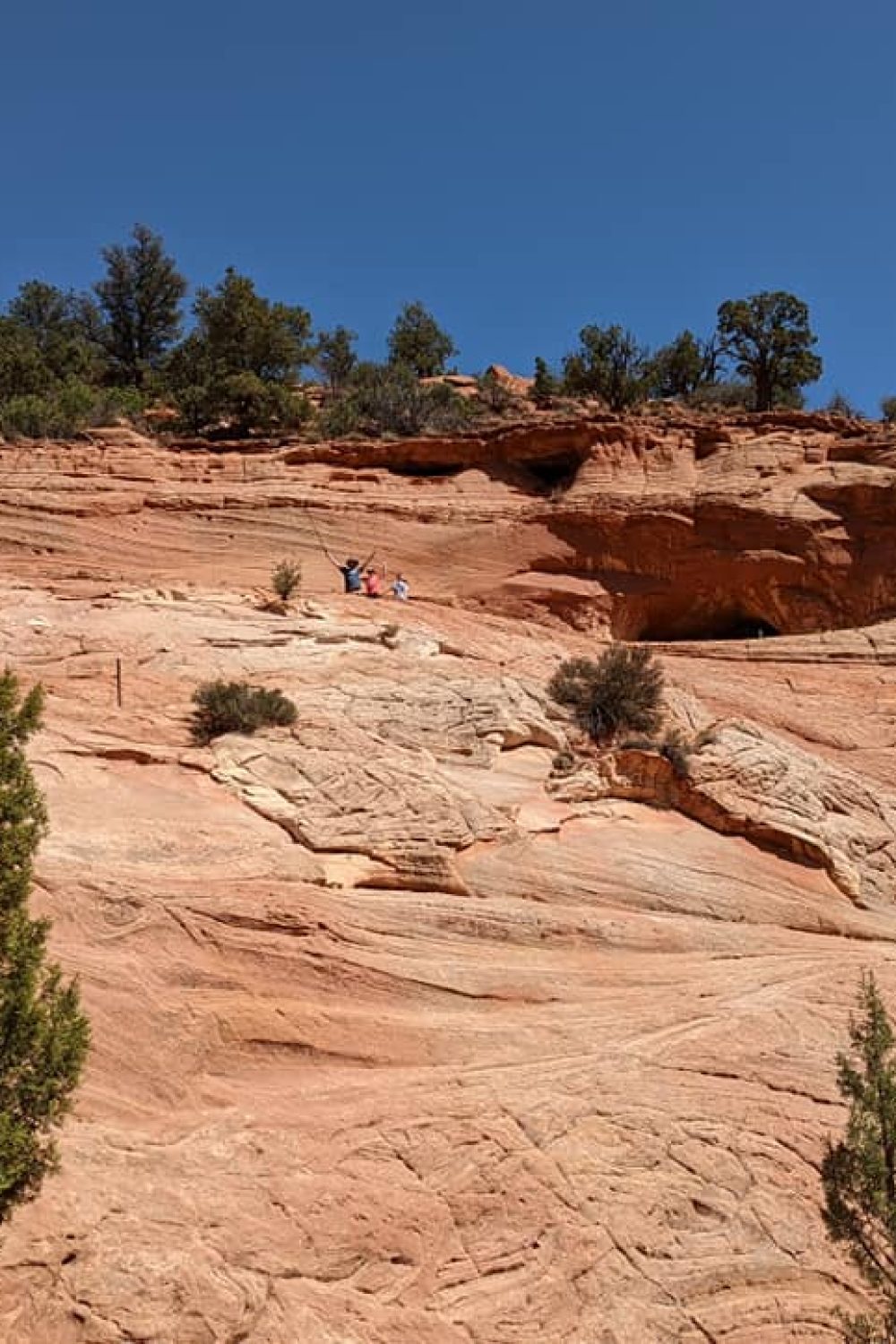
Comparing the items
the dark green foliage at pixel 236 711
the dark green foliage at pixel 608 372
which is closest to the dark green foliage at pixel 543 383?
the dark green foliage at pixel 608 372

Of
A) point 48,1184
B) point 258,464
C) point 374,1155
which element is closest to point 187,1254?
point 48,1184

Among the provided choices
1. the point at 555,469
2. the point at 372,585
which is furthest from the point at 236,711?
the point at 555,469

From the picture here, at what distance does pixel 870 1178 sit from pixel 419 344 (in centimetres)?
4234

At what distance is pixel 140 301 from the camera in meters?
43.4

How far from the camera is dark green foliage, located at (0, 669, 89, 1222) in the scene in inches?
255

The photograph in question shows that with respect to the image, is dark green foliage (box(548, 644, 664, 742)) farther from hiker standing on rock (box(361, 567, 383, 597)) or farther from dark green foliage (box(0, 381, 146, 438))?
dark green foliage (box(0, 381, 146, 438))

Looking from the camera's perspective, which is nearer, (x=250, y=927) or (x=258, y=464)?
(x=250, y=927)

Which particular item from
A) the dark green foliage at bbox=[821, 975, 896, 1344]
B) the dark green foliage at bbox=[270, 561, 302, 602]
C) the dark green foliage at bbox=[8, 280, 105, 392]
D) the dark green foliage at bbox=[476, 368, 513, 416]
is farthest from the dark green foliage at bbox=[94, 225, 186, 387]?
the dark green foliage at bbox=[821, 975, 896, 1344]

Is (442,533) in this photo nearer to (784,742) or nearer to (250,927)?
(784,742)

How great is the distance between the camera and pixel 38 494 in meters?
21.0

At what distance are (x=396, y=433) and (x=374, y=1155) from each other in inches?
860

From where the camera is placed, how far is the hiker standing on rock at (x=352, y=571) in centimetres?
2056

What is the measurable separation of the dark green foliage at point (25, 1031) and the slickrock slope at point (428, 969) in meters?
0.51

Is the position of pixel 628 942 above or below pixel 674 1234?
above
